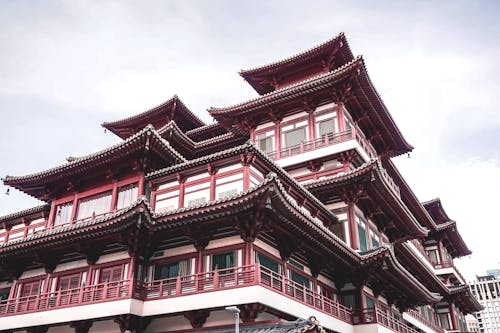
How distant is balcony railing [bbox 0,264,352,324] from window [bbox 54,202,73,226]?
484cm

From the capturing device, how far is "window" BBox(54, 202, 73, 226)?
94.2 feet

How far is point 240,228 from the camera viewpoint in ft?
69.7

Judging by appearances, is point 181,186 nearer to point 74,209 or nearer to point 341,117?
point 74,209

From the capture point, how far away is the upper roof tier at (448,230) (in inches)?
1959

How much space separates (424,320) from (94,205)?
2871cm

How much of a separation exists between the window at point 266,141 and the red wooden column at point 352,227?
762cm

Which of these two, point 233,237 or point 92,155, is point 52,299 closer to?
point 92,155

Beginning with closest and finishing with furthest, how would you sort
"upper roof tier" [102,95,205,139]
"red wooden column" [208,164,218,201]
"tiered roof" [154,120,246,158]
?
"red wooden column" [208,164,218,201] → "tiered roof" [154,120,246,158] → "upper roof tier" [102,95,205,139]

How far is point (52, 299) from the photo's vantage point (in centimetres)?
2523

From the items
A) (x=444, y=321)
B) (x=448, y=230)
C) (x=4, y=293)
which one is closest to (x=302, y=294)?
(x=4, y=293)

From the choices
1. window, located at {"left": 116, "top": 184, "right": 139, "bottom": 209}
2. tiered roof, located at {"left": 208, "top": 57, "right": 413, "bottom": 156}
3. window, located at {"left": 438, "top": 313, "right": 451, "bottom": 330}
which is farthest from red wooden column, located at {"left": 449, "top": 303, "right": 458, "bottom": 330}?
window, located at {"left": 116, "top": 184, "right": 139, "bottom": 209}

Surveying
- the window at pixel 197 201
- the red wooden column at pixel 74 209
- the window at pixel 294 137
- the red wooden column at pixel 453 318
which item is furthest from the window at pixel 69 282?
the red wooden column at pixel 453 318

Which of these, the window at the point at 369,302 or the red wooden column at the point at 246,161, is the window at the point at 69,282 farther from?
the window at the point at 369,302

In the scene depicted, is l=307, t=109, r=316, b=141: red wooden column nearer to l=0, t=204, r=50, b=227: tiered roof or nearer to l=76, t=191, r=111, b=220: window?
l=76, t=191, r=111, b=220: window
